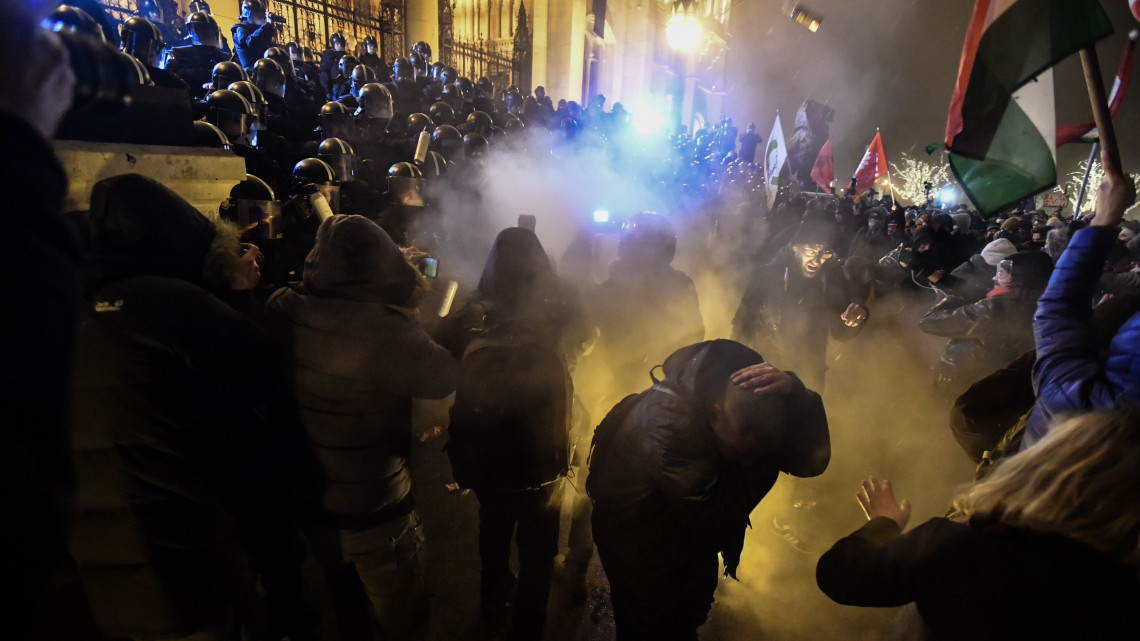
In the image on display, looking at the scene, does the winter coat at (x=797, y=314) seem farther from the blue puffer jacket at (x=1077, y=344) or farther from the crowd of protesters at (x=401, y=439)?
the blue puffer jacket at (x=1077, y=344)

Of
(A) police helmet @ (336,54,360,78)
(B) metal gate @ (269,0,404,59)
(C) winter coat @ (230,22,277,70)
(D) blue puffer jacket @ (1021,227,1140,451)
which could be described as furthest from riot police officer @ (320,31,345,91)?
(D) blue puffer jacket @ (1021,227,1140,451)

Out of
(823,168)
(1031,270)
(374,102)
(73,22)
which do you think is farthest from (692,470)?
(823,168)

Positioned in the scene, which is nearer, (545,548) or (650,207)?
(545,548)

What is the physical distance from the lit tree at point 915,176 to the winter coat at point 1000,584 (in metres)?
44.5

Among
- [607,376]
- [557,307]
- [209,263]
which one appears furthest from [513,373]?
[607,376]

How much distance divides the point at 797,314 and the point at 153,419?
4.63 meters

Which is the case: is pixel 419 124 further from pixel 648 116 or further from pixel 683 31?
pixel 648 116

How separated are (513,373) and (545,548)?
1007mm

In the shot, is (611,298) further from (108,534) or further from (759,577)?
(108,534)

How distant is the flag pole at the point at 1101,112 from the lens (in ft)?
5.48

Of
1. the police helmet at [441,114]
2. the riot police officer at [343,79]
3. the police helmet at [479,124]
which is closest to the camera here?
the riot police officer at [343,79]

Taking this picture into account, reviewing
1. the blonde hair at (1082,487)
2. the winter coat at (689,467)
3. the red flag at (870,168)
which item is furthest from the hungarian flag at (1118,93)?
the red flag at (870,168)

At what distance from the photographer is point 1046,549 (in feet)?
3.65

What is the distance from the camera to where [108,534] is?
165 centimetres
